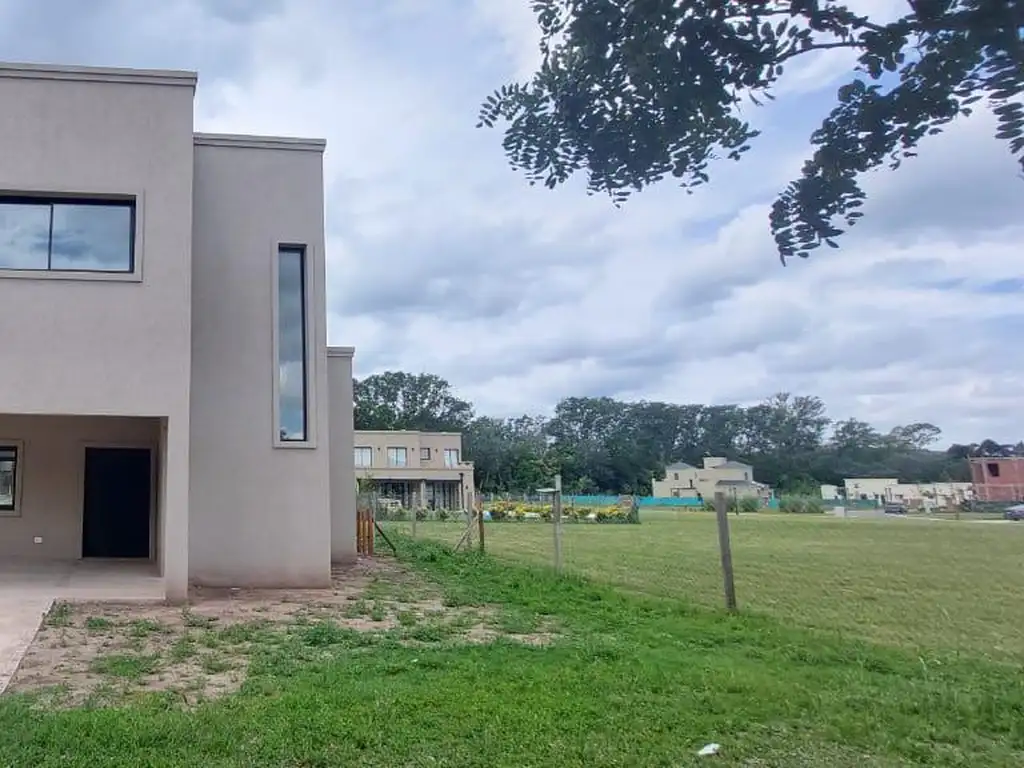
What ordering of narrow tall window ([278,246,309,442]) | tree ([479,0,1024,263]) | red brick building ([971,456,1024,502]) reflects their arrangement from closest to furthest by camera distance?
tree ([479,0,1024,263]) < red brick building ([971,456,1024,502]) < narrow tall window ([278,246,309,442])

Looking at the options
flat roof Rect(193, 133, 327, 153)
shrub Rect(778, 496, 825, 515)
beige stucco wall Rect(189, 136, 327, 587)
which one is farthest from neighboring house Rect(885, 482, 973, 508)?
flat roof Rect(193, 133, 327, 153)

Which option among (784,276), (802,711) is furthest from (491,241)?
(802,711)

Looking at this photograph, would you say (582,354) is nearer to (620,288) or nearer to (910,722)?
(620,288)

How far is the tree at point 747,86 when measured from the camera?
6.02 ft

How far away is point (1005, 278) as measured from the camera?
6.85ft

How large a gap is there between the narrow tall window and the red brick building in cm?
827

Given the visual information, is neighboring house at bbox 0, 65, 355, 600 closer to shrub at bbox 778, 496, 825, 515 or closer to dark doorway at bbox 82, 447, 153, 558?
dark doorway at bbox 82, 447, 153, 558

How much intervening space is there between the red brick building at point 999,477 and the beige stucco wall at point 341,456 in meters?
10.8

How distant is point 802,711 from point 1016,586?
330 centimetres

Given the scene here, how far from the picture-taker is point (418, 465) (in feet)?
149

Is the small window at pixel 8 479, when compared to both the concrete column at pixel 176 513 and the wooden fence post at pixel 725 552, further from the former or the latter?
the wooden fence post at pixel 725 552

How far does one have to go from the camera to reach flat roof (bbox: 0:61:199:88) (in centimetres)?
849

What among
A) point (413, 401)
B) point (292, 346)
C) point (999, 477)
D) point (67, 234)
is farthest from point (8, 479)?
point (413, 401)

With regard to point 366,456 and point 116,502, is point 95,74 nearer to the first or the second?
point 116,502
